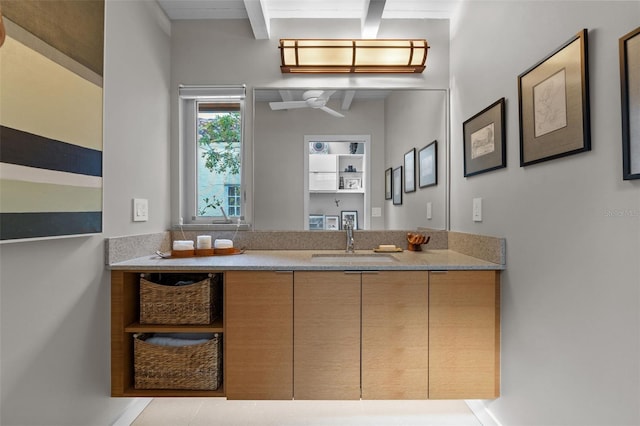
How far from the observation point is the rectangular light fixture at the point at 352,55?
2176mm

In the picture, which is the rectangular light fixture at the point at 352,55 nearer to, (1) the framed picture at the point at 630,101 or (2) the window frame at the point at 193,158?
(2) the window frame at the point at 193,158

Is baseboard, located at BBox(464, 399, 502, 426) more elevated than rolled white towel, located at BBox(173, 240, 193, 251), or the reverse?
rolled white towel, located at BBox(173, 240, 193, 251)

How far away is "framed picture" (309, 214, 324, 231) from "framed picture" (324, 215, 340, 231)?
26 mm

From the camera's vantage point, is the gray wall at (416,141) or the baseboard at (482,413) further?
the gray wall at (416,141)

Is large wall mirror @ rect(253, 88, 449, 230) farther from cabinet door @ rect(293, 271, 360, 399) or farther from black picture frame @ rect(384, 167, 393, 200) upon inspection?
cabinet door @ rect(293, 271, 360, 399)

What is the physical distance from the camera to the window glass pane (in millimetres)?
2291

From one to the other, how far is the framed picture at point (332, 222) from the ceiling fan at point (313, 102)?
65 centimetres

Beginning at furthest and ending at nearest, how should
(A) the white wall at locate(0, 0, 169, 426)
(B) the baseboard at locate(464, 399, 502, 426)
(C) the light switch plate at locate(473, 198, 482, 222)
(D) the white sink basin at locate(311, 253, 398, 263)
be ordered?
(D) the white sink basin at locate(311, 253, 398, 263) → (C) the light switch plate at locate(473, 198, 482, 222) → (B) the baseboard at locate(464, 399, 502, 426) → (A) the white wall at locate(0, 0, 169, 426)

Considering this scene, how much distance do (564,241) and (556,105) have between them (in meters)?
0.49

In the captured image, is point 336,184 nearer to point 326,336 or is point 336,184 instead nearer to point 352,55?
point 352,55

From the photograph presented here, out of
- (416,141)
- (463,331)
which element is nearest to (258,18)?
(416,141)

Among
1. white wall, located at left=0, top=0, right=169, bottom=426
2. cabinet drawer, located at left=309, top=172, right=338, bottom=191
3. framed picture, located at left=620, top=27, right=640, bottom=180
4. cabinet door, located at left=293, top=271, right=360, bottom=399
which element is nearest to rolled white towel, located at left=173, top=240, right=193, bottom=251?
white wall, located at left=0, top=0, right=169, bottom=426

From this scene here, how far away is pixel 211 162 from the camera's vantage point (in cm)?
229

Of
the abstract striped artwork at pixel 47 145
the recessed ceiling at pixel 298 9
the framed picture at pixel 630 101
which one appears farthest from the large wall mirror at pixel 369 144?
the framed picture at pixel 630 101
